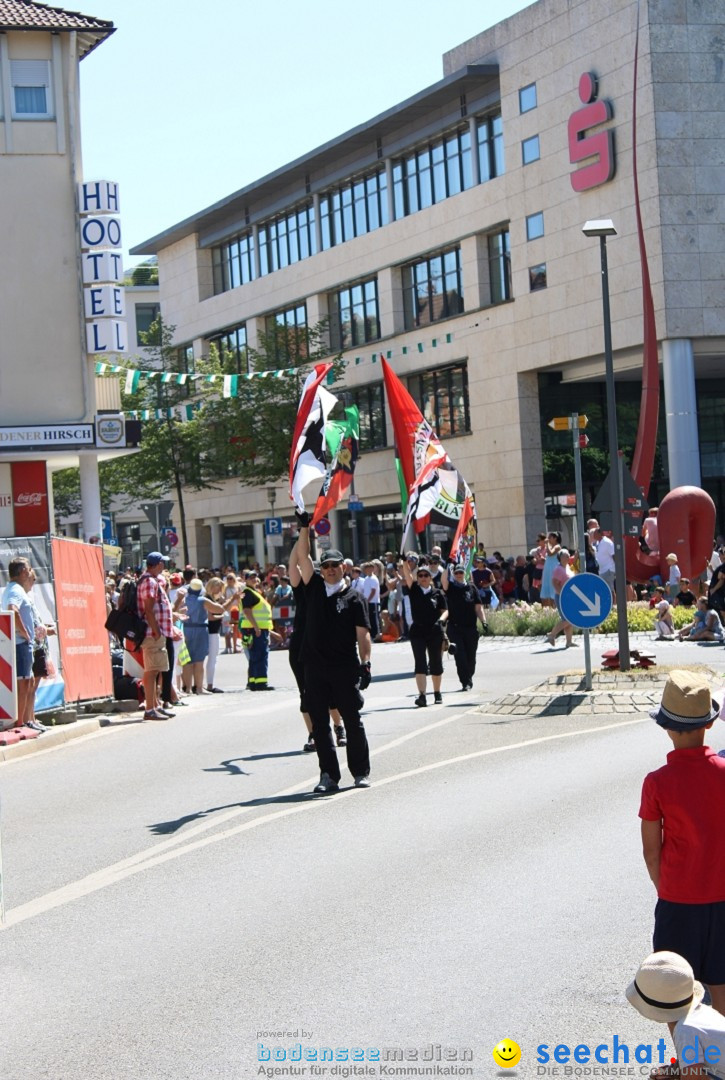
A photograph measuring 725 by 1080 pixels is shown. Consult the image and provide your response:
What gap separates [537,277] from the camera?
157ft

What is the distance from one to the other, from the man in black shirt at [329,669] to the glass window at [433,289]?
41.0 metres

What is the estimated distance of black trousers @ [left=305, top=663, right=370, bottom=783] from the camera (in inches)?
454

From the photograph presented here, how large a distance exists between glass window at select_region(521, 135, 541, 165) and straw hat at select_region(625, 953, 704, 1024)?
150 feet

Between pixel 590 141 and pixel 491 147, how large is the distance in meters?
5.72

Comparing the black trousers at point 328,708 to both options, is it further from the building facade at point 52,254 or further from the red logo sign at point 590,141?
the red logo sign at point 590,141

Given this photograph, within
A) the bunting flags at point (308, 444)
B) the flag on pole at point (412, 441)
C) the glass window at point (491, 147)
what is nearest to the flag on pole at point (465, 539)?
the flag on pole at point (412, 441)

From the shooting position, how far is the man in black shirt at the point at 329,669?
11562 mm

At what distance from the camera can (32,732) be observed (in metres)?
16.5

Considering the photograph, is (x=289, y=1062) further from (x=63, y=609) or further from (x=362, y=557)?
(x=362, y=557)

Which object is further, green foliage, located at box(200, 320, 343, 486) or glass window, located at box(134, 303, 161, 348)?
glass window, located at box(134, 303, 161, 348)

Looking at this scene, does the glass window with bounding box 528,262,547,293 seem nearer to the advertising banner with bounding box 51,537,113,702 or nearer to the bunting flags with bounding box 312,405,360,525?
the bunting flags with bounding box 312,405,360,525

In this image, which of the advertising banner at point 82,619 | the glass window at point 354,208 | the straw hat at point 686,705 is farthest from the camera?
the glass window at point 354,208

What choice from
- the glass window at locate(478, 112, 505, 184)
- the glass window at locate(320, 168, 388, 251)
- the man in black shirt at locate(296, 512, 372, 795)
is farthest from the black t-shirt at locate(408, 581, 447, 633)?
the glass window at locate(320, 168, 388, 251)

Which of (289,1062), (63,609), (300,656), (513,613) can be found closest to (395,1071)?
(289,1062)
